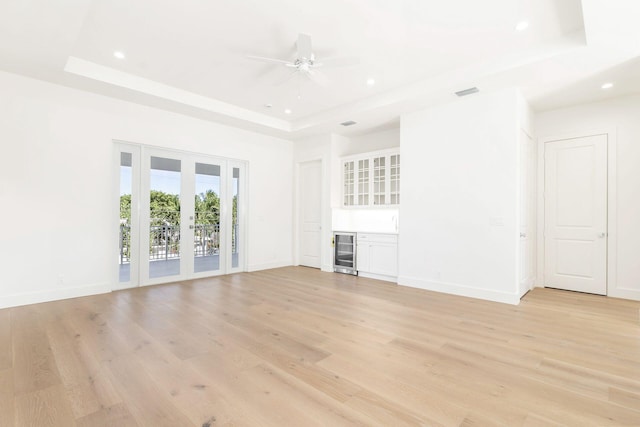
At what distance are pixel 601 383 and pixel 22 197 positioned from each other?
6420 mm

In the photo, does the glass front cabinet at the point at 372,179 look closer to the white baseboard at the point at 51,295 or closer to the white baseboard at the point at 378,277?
the white baseboard at the point at 378,277

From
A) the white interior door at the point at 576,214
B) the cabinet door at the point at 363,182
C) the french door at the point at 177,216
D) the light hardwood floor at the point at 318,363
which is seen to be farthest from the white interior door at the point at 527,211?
the french door at the point at 177,216

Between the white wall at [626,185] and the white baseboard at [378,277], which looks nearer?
the white wall at [626,185]

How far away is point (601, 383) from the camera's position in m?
2.23

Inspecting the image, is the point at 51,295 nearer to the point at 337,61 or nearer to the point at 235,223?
the point at 235,223

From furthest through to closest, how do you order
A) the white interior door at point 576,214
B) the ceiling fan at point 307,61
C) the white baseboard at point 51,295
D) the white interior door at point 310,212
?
the white interior door at point 310,212
the white interior door at point 576,214
the white baseboard at point 51,295
the ceiling fan at point 307,61

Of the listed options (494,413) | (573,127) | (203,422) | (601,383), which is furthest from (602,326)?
(203,422)

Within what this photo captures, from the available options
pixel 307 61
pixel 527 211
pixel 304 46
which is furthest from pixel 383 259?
pixel 304 46

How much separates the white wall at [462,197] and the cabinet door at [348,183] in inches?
59.6

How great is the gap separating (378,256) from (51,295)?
16.7ft

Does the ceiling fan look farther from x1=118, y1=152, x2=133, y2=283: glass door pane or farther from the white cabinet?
the white cabinet

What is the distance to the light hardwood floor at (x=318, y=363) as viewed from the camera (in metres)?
1.88

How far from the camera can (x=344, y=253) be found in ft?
21.1

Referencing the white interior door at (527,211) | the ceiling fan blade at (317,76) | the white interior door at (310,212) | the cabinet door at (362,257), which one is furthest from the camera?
the white interior door at (310,212)
